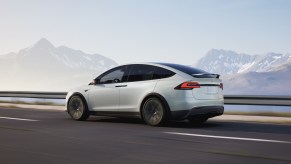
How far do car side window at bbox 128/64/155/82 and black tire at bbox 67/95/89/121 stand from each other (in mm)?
1512

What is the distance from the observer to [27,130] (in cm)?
936

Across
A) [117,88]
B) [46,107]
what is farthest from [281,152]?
[46,107]

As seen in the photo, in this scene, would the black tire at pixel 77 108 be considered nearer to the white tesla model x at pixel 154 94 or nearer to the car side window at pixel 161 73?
the white tesla model x at pixel 154 94

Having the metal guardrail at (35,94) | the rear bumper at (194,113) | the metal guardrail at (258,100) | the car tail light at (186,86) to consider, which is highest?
the car tail light at (186,86)

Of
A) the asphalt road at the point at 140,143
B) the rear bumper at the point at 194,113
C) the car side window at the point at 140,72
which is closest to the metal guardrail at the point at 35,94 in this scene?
the asphalt road at the point at 140,143

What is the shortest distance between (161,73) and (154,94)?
0.52 m

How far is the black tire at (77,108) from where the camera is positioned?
447 inches

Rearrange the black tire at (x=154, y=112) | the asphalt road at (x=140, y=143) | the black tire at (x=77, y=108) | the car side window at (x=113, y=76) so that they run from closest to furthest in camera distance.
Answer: the asphalt road at (x=140, y=143), the black tire at (x=154, y=112), the car side window at (x=113, y=76), the black tire at (x=77, y=108)

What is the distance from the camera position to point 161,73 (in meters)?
10.1

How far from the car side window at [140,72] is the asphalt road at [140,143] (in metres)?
1.06

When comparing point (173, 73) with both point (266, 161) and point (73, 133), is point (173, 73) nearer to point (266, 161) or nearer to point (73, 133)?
point (73, 133)

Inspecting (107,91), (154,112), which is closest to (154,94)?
(154,112)

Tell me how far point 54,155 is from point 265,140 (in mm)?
3677

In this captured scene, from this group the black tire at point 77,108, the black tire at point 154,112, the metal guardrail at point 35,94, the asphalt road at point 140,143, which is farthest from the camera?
the metal guardrail at point 35,94
